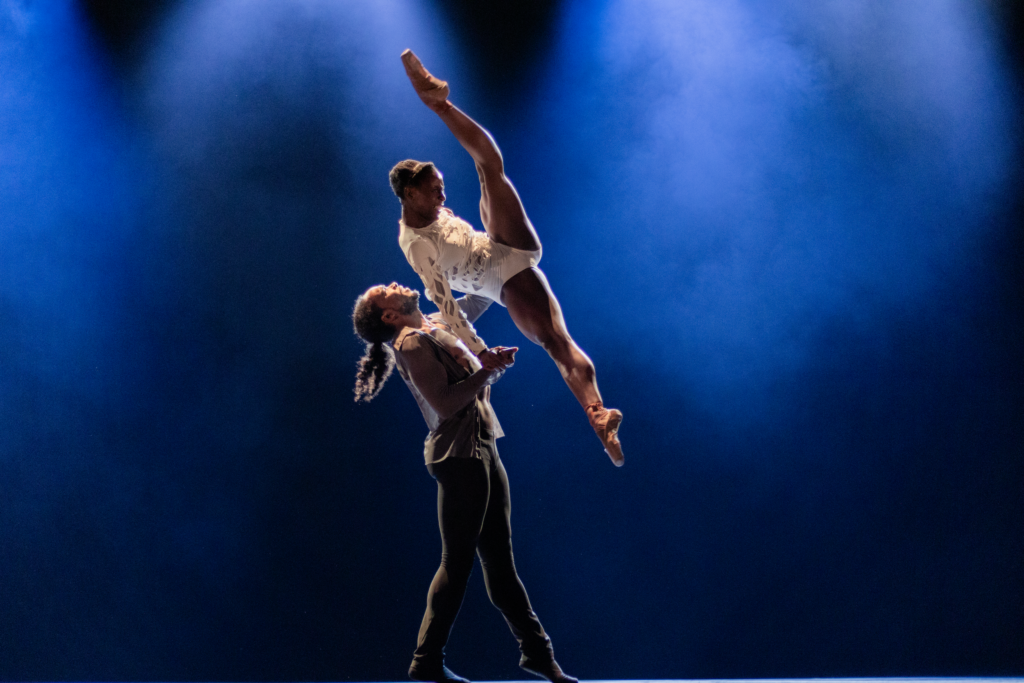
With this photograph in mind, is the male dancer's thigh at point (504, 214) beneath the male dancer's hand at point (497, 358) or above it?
above

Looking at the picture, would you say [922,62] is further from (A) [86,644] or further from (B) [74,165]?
(A) [86,644]

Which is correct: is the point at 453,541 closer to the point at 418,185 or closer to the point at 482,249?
the point at 482,249

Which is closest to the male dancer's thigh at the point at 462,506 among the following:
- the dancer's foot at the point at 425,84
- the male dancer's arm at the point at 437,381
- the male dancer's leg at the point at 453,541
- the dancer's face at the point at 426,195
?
the male dancer's leg at the point at 453,541

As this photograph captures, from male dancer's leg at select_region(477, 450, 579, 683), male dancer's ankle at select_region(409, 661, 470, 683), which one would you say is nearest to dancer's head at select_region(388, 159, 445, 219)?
male dancer's leg at select_region(477, 450, 579, 683)

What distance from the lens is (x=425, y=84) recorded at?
2578 millimetres

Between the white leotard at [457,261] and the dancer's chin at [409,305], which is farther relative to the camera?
the white leotard at [457,261]

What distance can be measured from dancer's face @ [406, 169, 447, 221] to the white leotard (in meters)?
0.06

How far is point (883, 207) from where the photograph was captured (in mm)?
3820

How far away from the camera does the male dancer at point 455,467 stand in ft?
8.05

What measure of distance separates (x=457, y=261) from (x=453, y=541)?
0.96 meters

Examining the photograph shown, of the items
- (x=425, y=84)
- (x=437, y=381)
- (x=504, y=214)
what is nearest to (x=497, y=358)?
(x=437, y=381)

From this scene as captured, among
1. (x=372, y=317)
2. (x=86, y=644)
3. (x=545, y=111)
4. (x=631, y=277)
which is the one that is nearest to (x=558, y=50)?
(x=545, y=111)

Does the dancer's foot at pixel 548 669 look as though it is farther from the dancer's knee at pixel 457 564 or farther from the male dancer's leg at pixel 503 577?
the dancer's knee at pixel 457 564

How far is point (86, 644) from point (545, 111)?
3408 mm
